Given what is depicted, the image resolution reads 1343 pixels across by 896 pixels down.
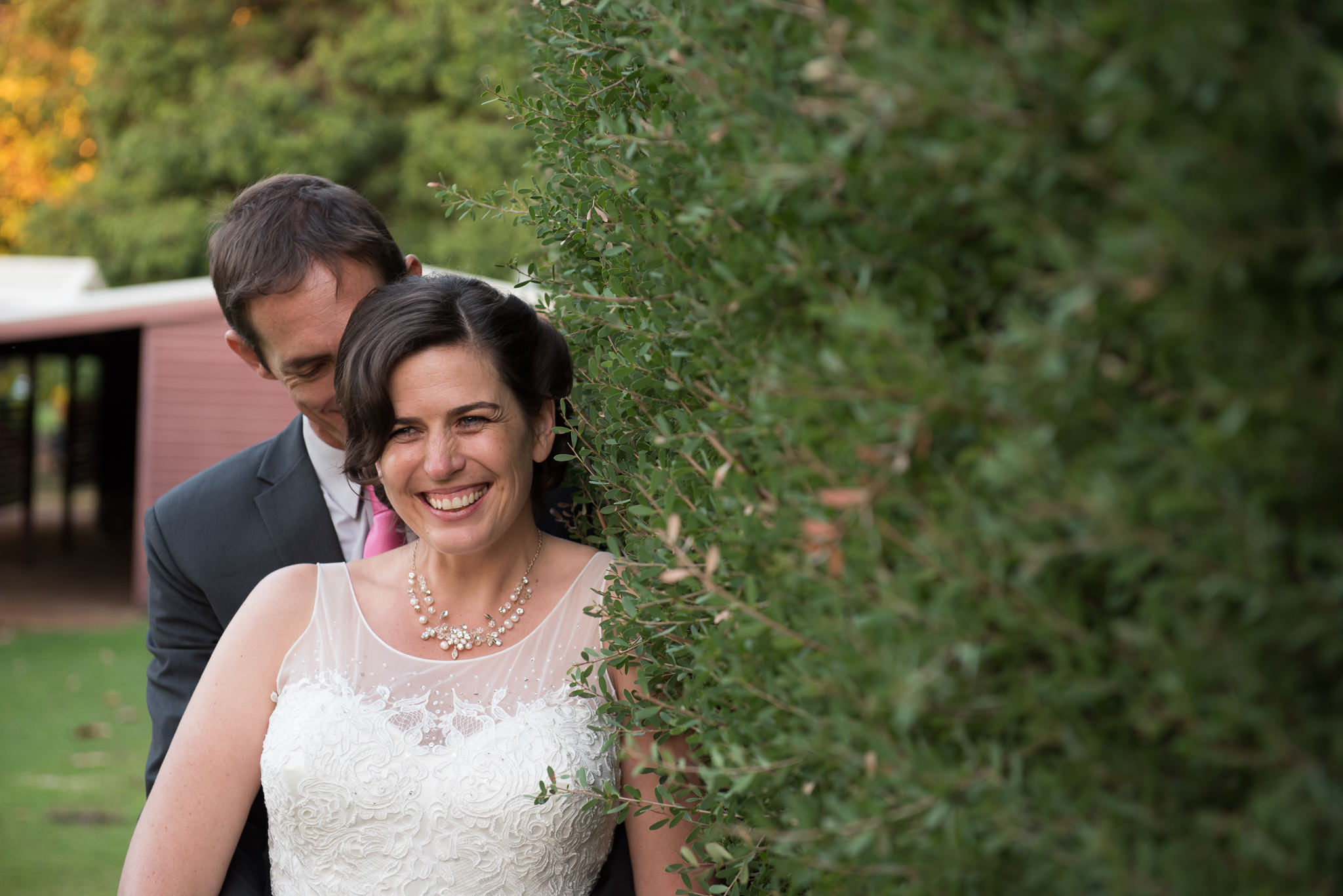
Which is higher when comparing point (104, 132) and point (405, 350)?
point (405, 350)

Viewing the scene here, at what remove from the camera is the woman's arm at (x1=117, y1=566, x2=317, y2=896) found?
2840 mm

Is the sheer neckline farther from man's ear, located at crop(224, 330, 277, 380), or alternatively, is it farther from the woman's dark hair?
man's ear, located at crop(224, 330, 277, 380)

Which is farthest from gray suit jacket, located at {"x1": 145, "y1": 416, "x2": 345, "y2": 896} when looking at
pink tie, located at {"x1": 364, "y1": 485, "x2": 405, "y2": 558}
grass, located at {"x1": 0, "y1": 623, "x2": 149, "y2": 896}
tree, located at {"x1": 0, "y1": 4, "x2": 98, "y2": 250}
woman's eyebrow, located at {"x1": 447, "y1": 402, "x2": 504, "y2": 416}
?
tree, located at {"x1": 0, "y1": 4, "x2": 98, "y2": 250}

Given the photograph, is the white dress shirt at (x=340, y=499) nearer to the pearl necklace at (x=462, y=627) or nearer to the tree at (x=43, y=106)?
the pearl necklace at (x=462, y=627)

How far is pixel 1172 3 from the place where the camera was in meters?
0.96

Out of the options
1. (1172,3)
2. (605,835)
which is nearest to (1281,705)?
(1172,3)

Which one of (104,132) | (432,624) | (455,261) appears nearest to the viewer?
(432,624)

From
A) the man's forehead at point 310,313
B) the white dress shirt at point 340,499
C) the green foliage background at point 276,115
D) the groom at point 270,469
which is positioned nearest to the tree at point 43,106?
the green foliage background at point 276,115

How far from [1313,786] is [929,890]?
46 centimetres

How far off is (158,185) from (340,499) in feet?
64.3

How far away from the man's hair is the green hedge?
204cm

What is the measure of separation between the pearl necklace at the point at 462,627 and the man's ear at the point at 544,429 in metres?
0.32

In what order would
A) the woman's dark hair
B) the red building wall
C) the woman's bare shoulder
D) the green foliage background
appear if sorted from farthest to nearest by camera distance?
the green foliage background → the red building wall → the woman's bare shoulder → the woman's dark hair

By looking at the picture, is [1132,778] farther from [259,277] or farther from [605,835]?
[259,277]
